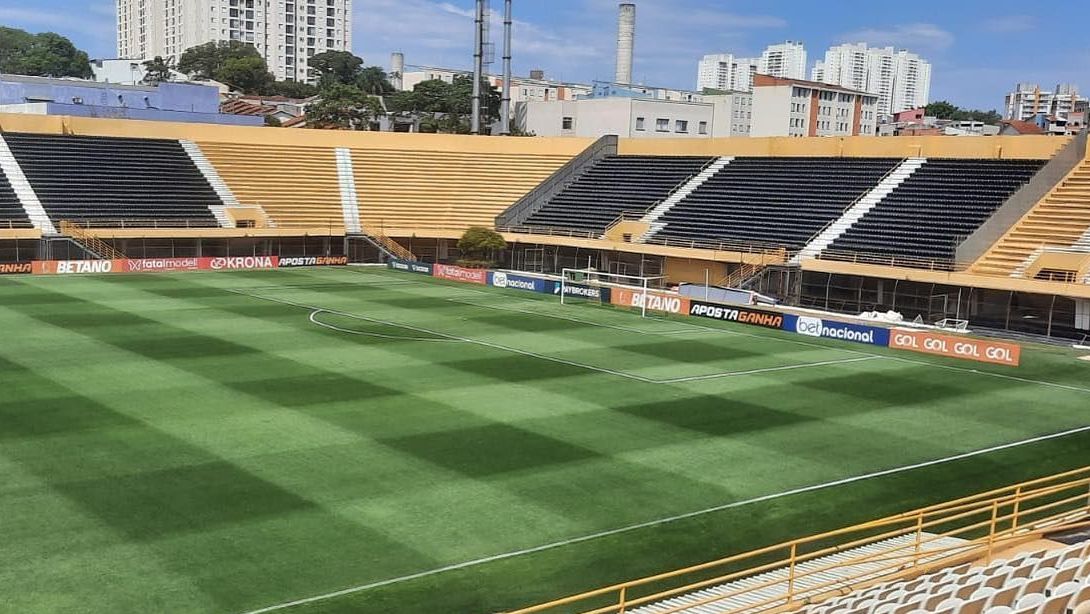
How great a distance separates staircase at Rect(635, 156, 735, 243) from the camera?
5956 cm

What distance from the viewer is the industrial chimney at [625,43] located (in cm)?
16050

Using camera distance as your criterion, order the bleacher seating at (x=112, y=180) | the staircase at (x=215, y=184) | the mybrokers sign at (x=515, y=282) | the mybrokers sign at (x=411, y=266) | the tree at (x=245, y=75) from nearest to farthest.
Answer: the mybrokers sign at (x=515, y=282) < the bleacher seating at (x=112, y=180) < the mybrokers sign at (x=411, y=266) < the staircase at (x=215, y=184) < the tree at (x=245, y=75)

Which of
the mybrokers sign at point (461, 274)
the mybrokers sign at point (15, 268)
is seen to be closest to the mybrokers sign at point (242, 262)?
the mybrokers sign at point (15, 268)

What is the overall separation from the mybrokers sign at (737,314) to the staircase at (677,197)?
14132mm

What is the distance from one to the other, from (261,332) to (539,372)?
11.3m

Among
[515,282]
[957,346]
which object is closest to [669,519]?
[957,346]

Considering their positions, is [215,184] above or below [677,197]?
below

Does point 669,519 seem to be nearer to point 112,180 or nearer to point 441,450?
point 441,450

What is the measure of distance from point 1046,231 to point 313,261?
1581 inches

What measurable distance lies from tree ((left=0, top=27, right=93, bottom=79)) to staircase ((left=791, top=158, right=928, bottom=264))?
163668mm

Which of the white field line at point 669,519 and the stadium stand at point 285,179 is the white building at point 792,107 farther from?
the white field line at point 669,519

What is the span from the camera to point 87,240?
54562 millimetres

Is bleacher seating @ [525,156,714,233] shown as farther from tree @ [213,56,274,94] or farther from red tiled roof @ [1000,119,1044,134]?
tree @ [213,56,274,94]

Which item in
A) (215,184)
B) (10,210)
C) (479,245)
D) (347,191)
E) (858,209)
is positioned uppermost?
(858,209)
